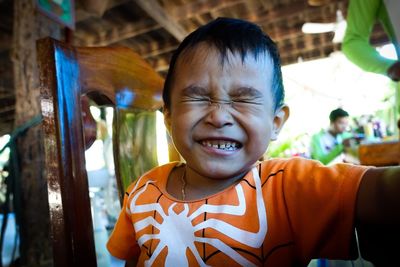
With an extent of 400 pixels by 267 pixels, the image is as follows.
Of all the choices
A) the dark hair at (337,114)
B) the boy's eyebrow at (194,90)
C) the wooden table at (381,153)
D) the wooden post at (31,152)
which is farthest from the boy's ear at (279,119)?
the dark hair at (337,114)

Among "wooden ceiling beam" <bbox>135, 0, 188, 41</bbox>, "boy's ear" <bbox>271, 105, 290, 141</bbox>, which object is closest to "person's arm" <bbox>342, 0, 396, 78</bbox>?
"boy's ear" <bbox>271, 105, 290, 141</bbox>

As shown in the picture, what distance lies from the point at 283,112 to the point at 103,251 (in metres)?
0.99

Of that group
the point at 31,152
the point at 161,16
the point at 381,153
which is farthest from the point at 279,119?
the point at 161,16

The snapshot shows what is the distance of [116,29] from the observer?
4.39 meters

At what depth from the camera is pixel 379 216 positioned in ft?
1.82

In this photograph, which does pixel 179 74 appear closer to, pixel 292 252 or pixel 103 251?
pixel 292 252

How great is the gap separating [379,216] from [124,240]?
0.67 meters

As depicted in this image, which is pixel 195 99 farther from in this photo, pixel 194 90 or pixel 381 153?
pixel 381 153

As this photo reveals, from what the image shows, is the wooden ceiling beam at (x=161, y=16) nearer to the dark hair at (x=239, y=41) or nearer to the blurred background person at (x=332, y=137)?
the blurred background person at (x=332, y=137)

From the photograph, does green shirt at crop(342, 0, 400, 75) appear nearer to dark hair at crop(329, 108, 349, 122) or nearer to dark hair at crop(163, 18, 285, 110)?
dark hair at crop(163, 18, 285, 110)

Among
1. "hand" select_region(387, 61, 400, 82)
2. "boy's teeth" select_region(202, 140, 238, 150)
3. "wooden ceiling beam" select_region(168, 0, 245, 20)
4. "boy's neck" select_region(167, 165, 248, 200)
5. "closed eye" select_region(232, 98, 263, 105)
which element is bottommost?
"boy's neck" select_region(167, 165, 248, 200)

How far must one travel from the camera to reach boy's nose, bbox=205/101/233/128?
77 cm

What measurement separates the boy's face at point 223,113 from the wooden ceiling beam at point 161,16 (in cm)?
305

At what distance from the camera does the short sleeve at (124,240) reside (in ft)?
3.08
